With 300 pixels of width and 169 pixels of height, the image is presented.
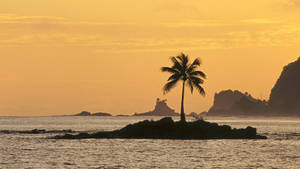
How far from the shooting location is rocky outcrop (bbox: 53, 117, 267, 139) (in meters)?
90.1

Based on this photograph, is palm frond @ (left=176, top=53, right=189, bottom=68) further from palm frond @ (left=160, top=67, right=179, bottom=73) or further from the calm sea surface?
the calm sea surface

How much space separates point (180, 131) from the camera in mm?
90188

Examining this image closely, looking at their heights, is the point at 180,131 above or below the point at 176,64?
below

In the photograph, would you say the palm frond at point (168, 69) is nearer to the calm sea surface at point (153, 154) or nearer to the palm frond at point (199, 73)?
the palm frond at point (199, 73)

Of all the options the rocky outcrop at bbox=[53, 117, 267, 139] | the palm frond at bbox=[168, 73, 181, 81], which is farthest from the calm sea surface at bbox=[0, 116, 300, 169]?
the palm frond at bbox=[168, 73, 181, 81]

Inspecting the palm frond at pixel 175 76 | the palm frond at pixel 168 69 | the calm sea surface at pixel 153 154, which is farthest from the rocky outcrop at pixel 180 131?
the palm frond at pixel 168 69

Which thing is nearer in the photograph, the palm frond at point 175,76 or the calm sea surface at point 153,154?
the calm sea surface at point 153,154

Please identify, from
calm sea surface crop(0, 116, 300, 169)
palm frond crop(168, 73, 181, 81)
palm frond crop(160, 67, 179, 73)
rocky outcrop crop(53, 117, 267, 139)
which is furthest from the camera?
palm frond crop(160, 67, 179, 73)

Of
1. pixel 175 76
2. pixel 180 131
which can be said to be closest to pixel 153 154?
pixel 180 131

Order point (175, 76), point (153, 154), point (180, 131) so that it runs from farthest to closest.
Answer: point (175, 76)
point (180, 131)
point (153, 154)

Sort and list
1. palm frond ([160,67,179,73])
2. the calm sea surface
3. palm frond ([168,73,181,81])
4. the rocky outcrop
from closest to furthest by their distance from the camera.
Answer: the calm sea surface < the rocky outcrop < palm frond ([168,73,181,81]) < palm frond ([160,67,179,73])

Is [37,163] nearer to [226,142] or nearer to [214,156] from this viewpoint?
[214,156]

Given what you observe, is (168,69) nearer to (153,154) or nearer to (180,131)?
(180,131)

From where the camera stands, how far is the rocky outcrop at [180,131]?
3548 inches
